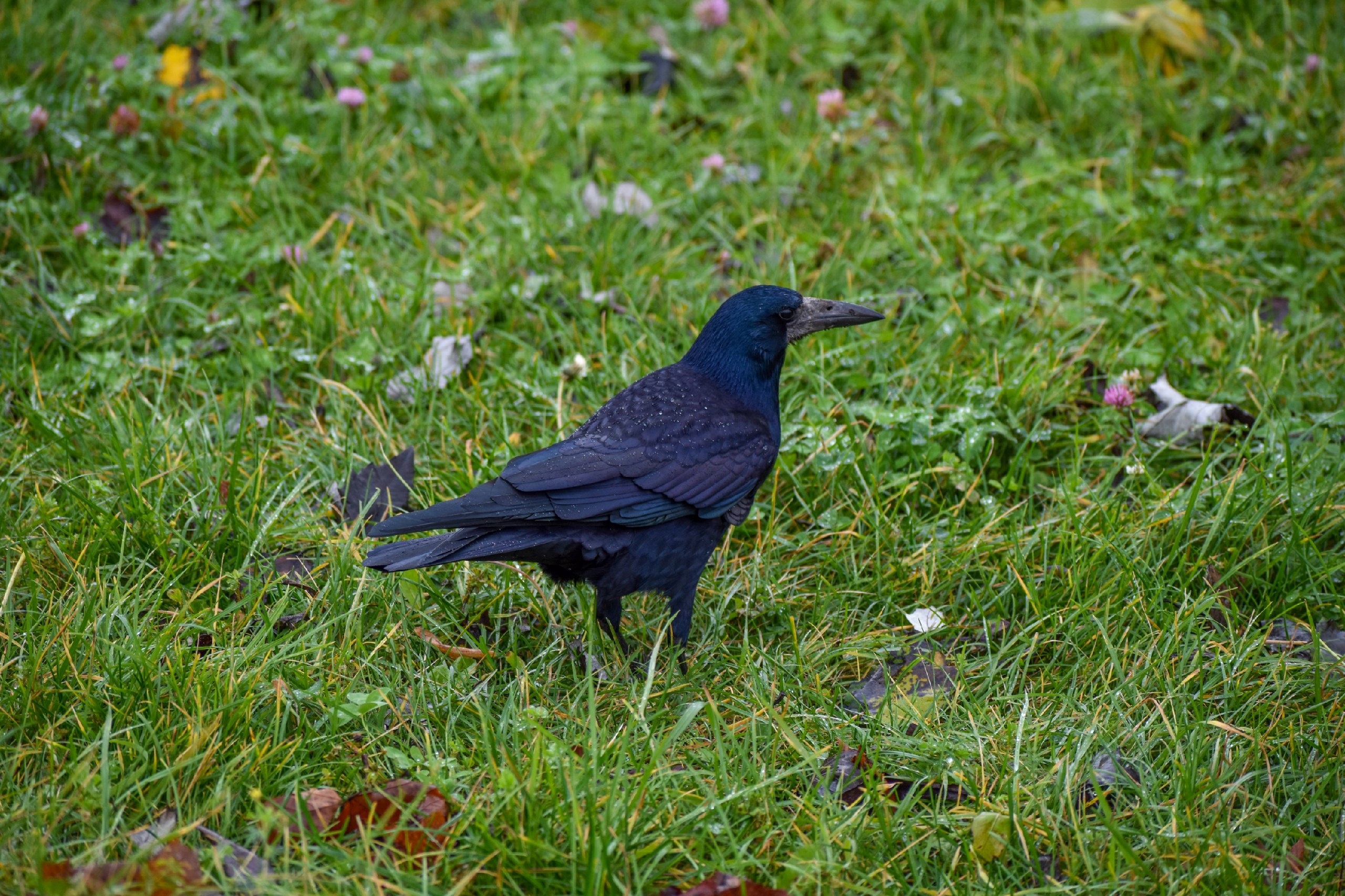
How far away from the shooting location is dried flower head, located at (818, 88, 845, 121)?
459 cm

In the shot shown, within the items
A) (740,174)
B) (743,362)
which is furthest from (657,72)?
(743,362)

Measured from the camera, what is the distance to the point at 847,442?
3482mm

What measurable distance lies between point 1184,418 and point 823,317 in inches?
49.1

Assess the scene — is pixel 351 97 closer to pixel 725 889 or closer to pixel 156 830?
pixel 156 830

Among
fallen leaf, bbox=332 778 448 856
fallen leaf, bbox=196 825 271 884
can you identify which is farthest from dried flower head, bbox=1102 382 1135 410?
fallen leaf, bbox=196 825 271 884

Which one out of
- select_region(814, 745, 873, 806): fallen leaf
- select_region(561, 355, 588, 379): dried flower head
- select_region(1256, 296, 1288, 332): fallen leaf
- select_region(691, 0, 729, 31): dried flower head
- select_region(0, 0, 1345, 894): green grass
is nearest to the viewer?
select_region(0, 0, 1345, 894): green grass

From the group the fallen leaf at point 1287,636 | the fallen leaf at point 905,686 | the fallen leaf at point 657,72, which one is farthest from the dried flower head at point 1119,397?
the fallen leaf at point 657,72

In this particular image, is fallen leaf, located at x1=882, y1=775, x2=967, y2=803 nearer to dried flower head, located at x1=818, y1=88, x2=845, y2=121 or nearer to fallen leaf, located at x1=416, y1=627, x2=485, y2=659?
fallen leaf, located at x1=416, y1=627, x2=485, y2=659

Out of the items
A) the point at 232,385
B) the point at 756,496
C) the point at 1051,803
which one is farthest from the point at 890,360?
the point at 232,385

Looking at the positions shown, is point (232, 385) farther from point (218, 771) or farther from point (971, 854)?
point (971, 854)

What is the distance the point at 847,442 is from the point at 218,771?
6.58 feet

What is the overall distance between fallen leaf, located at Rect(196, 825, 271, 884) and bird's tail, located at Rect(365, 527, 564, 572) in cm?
65

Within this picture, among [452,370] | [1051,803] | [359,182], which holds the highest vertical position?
[359,182]

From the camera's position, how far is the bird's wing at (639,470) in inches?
106
